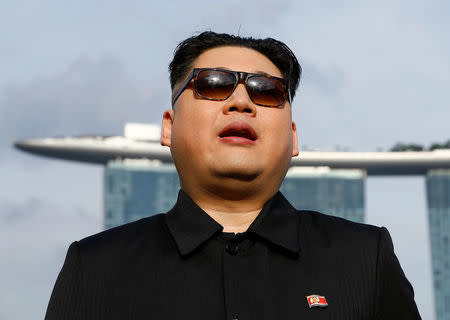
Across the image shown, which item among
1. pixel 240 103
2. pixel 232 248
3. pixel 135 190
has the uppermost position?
pixel 135 190

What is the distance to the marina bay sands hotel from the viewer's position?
2667 inches

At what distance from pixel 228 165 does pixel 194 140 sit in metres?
0.21

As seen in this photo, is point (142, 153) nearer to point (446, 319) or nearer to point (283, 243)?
point (446, 319)

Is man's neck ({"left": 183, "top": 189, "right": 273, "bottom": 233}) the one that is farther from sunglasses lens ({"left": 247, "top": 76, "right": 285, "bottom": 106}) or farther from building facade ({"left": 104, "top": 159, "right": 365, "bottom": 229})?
building facade ({"left": 104, "top": 159, "right": 365, "bottom": 229})

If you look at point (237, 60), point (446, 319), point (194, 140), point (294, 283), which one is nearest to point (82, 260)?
point (194, 140)

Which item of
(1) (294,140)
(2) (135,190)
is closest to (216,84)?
(1) (294,140)

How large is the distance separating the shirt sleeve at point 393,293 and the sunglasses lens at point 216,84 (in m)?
1.00

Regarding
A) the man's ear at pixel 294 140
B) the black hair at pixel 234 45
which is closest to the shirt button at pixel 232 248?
the man's ear at pixel 294 140

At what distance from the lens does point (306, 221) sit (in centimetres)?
342

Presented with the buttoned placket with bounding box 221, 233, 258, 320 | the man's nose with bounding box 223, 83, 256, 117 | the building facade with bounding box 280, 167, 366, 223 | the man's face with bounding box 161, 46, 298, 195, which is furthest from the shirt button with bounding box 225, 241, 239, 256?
the building facade with bounding box 280, 167, 366, 223

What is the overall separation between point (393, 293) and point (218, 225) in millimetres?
795

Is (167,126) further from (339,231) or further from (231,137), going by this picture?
(339,231)

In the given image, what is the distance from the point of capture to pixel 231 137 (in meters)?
3.21

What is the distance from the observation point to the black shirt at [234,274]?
2988 mm
